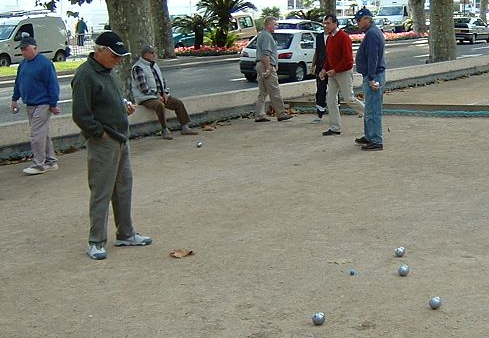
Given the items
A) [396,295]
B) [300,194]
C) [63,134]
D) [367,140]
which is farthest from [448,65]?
[396,295]

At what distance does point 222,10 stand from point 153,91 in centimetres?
2509

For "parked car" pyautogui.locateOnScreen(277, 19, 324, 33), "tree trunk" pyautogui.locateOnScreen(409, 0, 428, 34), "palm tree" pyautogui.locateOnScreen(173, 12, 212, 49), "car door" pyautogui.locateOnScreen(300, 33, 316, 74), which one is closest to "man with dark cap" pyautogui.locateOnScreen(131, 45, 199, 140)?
"car door" pyautogui.locateOnScreen(300, 33, 316, 74)

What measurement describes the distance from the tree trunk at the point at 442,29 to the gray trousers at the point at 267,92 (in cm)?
1187

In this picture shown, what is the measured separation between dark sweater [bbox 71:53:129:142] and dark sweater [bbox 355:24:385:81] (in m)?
4.65

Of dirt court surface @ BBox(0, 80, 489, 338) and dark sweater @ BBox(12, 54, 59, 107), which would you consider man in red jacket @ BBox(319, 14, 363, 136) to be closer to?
dirt court surface @ BBox(0, 80, 489, 338)

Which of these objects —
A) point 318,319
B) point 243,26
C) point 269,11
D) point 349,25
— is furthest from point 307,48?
point 269,11

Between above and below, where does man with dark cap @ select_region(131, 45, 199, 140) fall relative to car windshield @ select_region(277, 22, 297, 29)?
below

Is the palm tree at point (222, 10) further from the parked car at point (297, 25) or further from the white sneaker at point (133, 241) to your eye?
the white sneaker at point (133, 241)

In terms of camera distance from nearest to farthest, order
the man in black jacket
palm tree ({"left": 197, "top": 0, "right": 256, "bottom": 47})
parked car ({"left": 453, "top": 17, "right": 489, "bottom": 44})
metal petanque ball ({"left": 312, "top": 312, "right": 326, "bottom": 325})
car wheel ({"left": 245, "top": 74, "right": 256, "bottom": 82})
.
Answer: metal petanque ball ({"left": 312, "top": 312, "right": 326, "bottom": 325}), the man in black jacket, car wheel ({"left": 245, "top": 74, "right": 256, "bottom": 82}), palm tree ({"left": 197, "top": 0, "right": 256, "bottom": 47}), parked car ({"left": 453, "top": 17, "right": 489, "bottom": 44})

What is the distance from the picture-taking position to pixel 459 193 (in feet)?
26.2

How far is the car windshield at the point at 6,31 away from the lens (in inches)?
1294

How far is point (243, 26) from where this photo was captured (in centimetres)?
4112

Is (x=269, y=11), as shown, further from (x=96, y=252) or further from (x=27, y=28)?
(x=96, y=252)

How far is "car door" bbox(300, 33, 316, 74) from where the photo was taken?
909 inches
